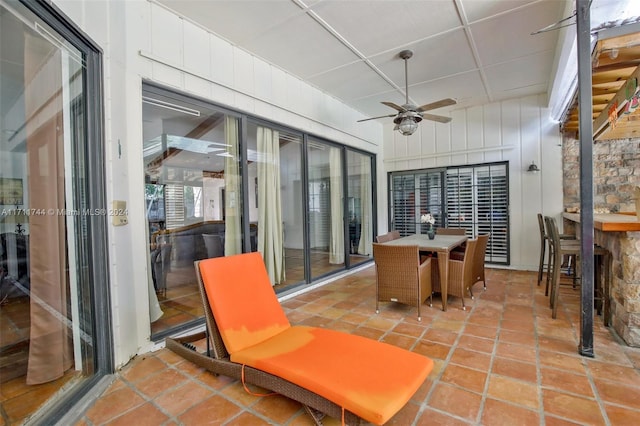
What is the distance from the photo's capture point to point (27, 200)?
1.64 meters

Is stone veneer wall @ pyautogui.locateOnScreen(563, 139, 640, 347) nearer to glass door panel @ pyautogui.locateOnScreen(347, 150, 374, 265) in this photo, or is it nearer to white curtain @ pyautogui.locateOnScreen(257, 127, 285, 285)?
glass door panel @ pyautogui.locateOnScreen(347, 150, 374, 265)

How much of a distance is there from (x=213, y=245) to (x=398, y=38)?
126 inches

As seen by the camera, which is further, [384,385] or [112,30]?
[112,30]

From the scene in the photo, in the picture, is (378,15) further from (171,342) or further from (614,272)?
(171,342)

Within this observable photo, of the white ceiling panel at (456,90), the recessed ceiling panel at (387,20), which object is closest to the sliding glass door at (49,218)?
the recessed ceiling panel at (387,20)

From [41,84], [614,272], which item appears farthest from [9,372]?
[614,272]

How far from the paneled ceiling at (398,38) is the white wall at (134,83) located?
0.24 metres

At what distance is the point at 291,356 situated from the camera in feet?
6.18

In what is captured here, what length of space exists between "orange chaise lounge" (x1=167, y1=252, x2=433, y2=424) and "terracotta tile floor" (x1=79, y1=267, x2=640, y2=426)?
17cm

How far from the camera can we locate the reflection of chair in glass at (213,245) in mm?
3436

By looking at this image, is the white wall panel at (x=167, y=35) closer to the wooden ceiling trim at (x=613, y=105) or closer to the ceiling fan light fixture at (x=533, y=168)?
the wooden ceiling trim at (x=613, y=105)

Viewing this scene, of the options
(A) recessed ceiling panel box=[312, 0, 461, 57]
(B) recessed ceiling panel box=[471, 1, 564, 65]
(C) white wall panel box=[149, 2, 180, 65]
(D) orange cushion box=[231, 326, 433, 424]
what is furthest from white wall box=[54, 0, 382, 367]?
(B) recessed ceiling panel box=[471, 1, 564, 65]

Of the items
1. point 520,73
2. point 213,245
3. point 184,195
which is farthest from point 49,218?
point 520,73

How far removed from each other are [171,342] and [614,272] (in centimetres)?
401
